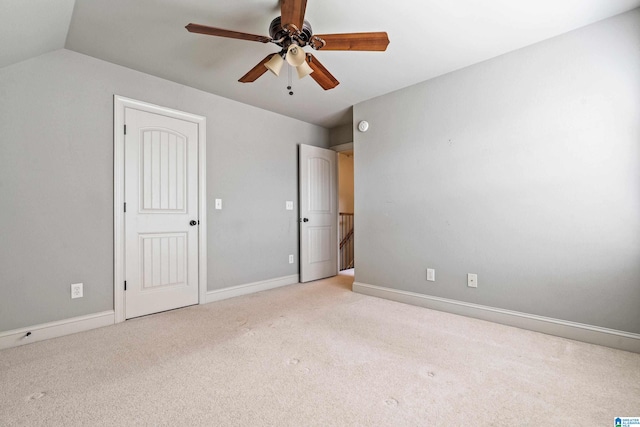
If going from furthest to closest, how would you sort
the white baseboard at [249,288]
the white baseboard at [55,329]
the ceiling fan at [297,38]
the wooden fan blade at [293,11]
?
the white baseboard at [249,288] → the white baseboard at [55,329] → the ceiling fan at [297,38] → the wooden fan blade at [293,11]

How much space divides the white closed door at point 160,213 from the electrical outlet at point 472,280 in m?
2.85

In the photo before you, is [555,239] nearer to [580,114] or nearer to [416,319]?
[580,114]

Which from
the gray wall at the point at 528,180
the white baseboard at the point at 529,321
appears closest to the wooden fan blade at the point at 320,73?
the gray wall at the point at 528,180

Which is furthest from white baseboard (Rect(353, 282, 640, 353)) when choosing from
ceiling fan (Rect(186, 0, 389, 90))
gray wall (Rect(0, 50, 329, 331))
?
ceiling fan (Rect(186, 0, 389, 90))

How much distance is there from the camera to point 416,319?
8.84 feet

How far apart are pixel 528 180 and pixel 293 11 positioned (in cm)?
227

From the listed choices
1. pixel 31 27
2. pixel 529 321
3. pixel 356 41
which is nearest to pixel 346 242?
pixel 529 321

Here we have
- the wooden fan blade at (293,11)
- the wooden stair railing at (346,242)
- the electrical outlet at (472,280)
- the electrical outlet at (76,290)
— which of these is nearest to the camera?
the wooden fan blade at (293,11)

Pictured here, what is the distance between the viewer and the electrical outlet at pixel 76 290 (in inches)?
95.2

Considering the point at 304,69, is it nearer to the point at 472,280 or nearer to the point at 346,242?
the point at 472,280

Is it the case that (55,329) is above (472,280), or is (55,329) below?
below

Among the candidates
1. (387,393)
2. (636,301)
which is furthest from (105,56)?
(636,301)

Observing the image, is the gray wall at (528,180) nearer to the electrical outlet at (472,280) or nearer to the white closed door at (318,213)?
the electrical outlet at (472,280)

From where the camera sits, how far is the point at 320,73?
2254 millimetres
